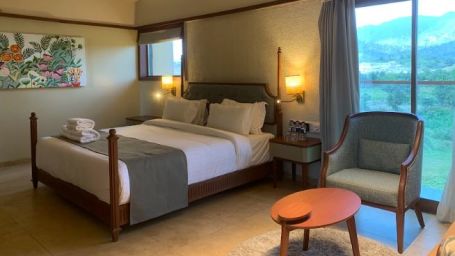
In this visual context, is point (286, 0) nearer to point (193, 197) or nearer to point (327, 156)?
point (327, 156)

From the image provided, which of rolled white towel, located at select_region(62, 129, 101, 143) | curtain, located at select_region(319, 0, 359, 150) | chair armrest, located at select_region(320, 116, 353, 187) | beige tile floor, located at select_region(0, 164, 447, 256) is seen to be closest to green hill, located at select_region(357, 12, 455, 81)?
curtain, located at select_region(319, 0, 359, 150)

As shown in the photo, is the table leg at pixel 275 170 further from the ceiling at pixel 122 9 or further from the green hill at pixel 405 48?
the ceiling at pixel 122 9

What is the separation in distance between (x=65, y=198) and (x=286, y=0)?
3.27 metres

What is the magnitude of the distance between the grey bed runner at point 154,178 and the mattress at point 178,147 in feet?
0.27

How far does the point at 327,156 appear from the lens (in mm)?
3215

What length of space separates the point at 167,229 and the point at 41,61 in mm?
3704

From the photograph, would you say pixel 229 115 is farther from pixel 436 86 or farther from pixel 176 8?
pixel 176 8

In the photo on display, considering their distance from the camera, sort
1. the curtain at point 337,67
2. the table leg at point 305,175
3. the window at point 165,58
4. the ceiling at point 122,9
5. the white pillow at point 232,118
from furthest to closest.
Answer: the window at point 165,58
the ceiling at point 122,9
the white pillow at point 232,118
the table leg at point 305,175
the curtain at point 337,67

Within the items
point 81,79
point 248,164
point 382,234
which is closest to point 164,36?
point 81,79

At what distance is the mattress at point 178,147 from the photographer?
125 inches

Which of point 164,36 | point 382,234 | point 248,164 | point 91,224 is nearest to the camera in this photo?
point 382,234

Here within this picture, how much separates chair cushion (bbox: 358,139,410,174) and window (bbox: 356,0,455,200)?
0.55 metres

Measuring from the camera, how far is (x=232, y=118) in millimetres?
4410

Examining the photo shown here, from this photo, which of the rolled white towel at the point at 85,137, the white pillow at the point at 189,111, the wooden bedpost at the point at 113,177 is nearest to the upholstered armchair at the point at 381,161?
the wooden bedpost at the point at 113,177
